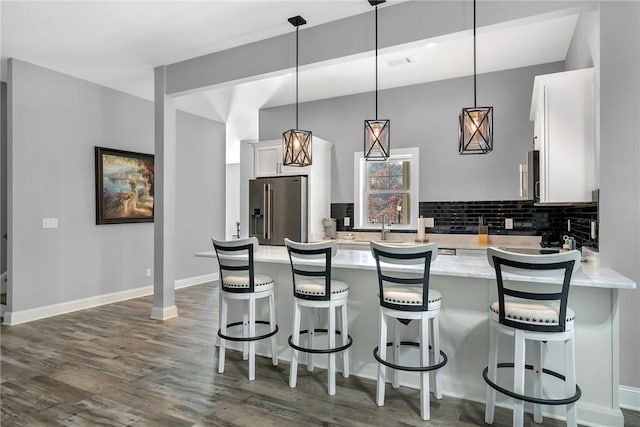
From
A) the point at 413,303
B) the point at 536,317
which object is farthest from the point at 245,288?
the point at 536,317

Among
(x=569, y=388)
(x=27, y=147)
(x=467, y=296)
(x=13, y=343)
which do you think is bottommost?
(x=13, y=343)

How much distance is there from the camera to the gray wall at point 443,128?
464 centimetres

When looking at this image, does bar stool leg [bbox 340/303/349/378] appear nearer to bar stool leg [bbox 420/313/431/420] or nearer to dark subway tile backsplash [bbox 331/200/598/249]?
bar stool leg [bbox 420/313/431/420]

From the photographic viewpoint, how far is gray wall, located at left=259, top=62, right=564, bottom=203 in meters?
4.64

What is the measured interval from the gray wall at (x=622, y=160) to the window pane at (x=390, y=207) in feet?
9.06

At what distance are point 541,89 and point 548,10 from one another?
1.94 ft

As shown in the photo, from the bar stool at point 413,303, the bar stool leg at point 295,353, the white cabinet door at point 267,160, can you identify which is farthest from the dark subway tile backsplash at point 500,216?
the bar stool leg at point 295,353

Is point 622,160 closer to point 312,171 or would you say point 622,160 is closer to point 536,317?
point 536,317

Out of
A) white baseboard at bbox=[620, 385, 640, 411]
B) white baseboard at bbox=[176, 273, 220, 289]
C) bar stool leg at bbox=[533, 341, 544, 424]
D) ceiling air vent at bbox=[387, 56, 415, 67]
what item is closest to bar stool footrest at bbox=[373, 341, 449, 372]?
bar stool leg at bbox=[533, 341, 544, 424]

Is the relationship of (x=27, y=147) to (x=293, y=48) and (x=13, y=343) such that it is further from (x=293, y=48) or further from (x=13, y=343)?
(x=293, y=48)

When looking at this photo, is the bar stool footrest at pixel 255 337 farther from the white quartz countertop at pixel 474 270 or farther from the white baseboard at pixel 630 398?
the white baseboard at pixel 630 398

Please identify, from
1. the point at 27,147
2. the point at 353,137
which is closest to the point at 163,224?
the point at 27,147

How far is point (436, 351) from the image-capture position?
250 cm

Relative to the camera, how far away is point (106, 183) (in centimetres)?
526
